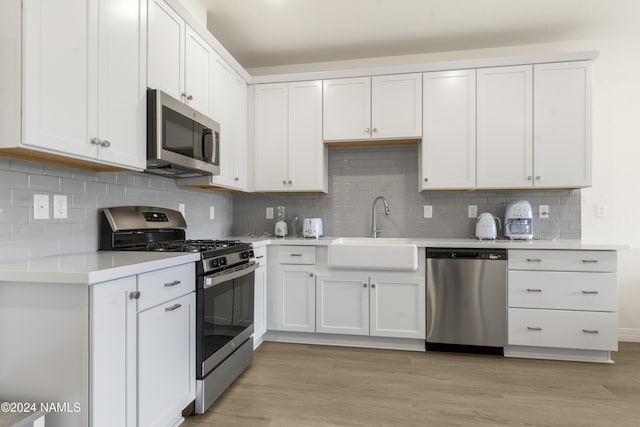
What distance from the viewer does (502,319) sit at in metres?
2.77

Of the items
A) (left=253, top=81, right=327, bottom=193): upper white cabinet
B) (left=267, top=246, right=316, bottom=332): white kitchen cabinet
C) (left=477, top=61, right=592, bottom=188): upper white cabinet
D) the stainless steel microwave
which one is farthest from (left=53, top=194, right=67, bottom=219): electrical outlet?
(left=477, top=61, right=592, bottom=188): upper white cabinet

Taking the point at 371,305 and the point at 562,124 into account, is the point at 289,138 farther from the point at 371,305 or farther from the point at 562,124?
the point at 562,124

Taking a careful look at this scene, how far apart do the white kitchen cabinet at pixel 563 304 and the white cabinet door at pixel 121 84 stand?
8.99 ft

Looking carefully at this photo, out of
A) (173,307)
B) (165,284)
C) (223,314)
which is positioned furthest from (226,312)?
(165,284)

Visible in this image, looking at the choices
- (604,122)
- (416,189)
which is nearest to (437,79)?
(416,189)

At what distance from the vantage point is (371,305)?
2.95 meters

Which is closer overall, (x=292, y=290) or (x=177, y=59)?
(x=177, y=59)

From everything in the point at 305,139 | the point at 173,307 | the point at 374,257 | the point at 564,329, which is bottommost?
the point at 564,329

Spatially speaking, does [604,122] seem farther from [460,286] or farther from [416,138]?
[460,286]

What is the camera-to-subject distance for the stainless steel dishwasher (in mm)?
2770

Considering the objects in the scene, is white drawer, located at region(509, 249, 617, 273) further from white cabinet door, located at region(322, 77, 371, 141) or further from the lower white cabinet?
white cabinet door, located at region(322, 77, 371, 141)

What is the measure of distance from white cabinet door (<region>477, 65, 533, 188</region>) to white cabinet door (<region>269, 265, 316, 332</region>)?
1.70m

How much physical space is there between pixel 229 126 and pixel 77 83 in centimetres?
155

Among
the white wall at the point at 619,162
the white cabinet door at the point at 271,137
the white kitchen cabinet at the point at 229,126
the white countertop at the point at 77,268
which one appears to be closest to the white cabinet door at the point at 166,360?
the white countertop at the point at 77,268
